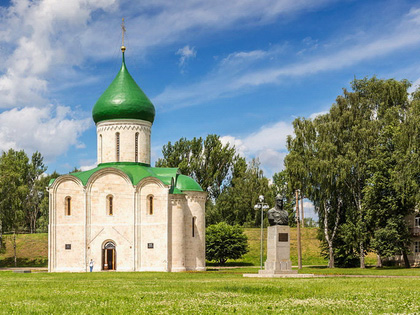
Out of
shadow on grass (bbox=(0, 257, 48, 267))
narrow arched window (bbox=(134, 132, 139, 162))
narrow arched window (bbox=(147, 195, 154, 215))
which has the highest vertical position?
narrow arched window (bbox=(134, 132, 139, 162))

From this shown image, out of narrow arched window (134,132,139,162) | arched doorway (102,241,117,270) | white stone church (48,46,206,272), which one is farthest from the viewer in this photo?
narrow arched window (134,132,139,162)

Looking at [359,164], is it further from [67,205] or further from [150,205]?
[67,205]

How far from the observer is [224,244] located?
43.7 m

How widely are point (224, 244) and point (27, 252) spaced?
17.6m

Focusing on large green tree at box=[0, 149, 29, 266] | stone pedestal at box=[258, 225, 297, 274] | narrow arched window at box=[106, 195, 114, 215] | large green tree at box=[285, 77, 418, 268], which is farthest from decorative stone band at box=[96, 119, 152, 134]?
stone pedestal at box=[258, 225, 297, 274]

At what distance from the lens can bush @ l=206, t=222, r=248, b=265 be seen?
43.7 meters

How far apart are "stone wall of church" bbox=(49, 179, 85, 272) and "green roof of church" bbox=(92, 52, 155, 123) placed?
530 centimetres

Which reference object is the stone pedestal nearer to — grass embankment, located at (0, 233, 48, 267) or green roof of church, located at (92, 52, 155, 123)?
green roof of church, located at (92, 52, 155, 123)

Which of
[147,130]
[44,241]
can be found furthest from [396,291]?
[44,241]

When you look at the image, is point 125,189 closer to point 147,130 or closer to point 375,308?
point 147,130

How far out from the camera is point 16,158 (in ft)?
197

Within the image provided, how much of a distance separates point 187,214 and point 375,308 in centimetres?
2575

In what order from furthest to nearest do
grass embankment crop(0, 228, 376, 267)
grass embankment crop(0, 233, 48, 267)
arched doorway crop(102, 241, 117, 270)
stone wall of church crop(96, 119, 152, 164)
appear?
grass embankment crop(0, 233, 48, 267)
grass embankment crop(0, 228, 376, 267)
stone wall of church crop(96, 119, 152, 164)
arched doorway crop(102, 241, 117, 270)

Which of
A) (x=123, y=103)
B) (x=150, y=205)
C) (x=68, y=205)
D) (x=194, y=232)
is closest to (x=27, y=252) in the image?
(x=68, y=205)
